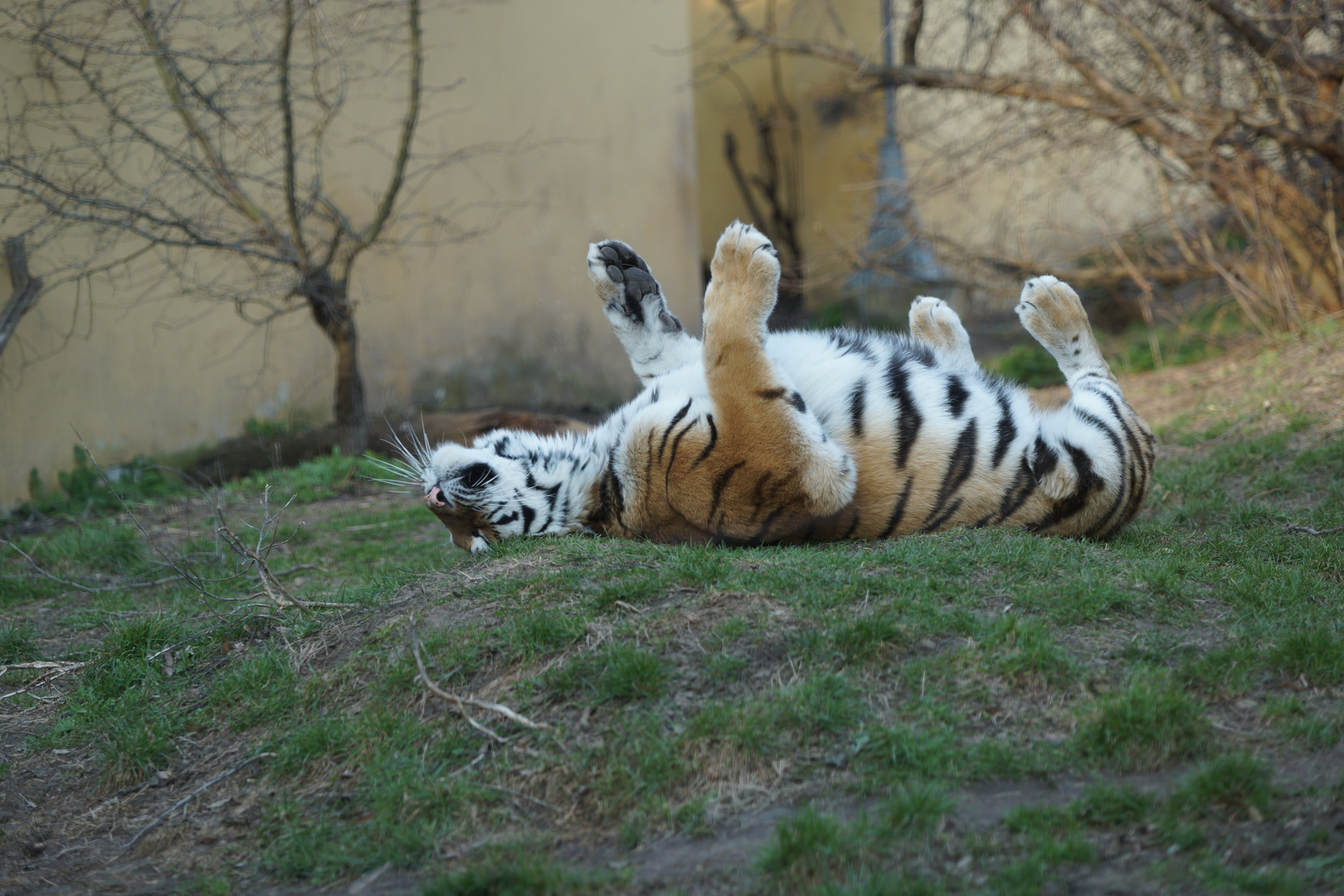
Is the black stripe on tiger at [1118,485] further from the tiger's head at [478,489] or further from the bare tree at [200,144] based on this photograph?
the bare tree at [200,144]

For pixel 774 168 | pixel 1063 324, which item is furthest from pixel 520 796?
pixel 774 168

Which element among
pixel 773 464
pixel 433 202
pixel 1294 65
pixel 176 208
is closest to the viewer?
pixel 773 464

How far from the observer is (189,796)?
8.32 ft

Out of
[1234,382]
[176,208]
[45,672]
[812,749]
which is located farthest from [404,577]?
[1234,382]

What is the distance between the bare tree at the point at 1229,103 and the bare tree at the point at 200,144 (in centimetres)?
406

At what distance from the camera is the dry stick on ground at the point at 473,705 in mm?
2475

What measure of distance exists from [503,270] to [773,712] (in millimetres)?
6668

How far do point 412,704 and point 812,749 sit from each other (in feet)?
3.33

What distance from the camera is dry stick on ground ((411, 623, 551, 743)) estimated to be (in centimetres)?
247

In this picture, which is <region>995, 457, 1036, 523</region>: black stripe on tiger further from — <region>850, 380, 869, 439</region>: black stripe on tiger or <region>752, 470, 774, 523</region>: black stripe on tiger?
<region>752, 470, 774, 523</region>: black stripe on tiger

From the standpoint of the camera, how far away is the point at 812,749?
7.62 ft

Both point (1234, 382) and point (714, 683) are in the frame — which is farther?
point (1234, 382)

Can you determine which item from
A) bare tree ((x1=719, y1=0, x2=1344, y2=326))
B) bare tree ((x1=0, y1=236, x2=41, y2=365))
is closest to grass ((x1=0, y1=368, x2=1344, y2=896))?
bare tree ((x1=0, y1=236, x2=41, y2=365))

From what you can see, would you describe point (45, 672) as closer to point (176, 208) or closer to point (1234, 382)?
point (176, 208)
